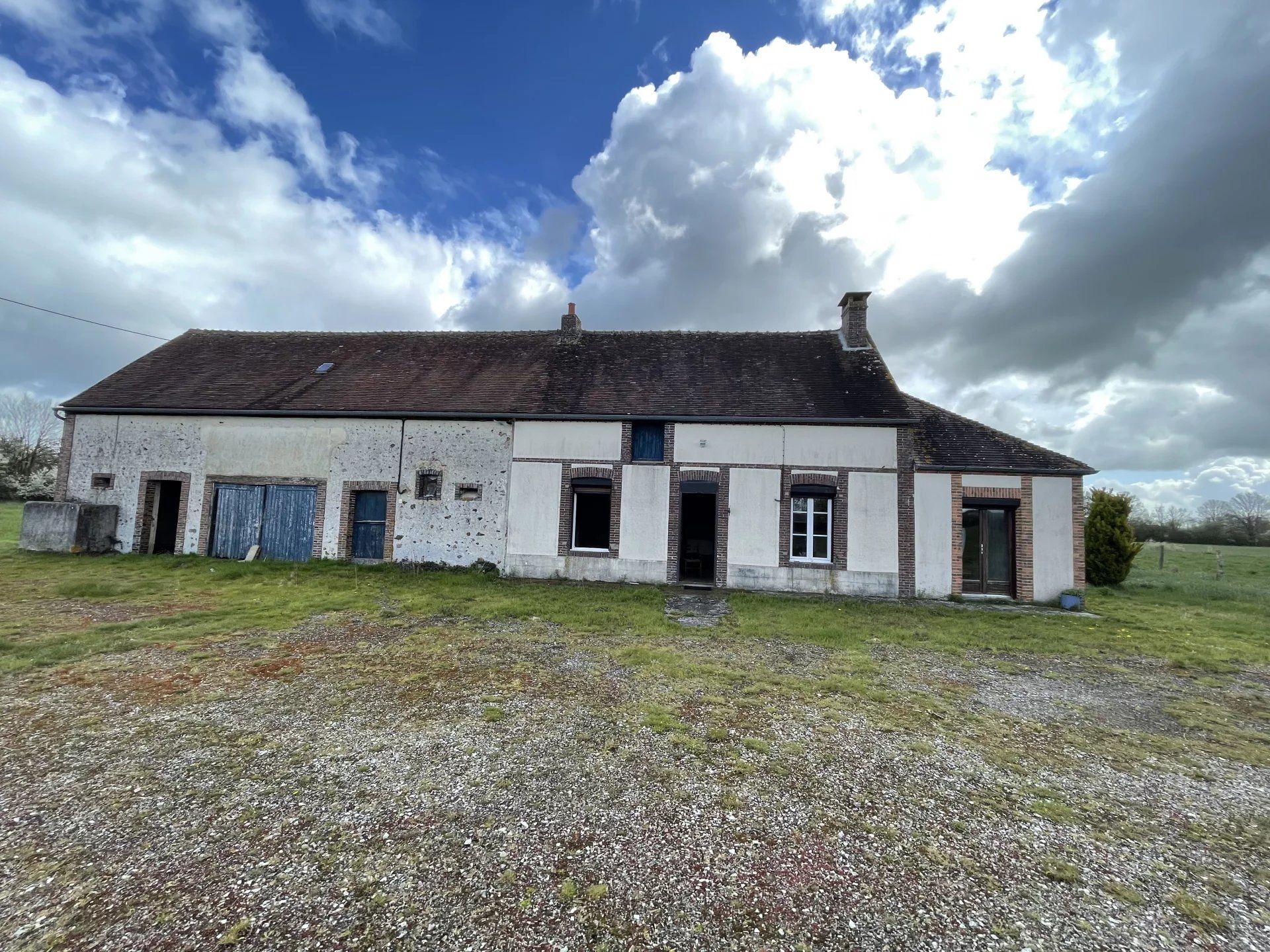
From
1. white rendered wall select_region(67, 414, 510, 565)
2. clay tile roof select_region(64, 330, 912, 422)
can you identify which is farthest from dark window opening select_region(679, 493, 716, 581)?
white rendered wall select_region(67, 414, 510, 565)

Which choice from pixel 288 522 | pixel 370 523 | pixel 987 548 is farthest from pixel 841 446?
pixel 288 522

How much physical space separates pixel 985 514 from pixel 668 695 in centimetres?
1044

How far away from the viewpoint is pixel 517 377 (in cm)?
1413

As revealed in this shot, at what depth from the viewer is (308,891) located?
2516 mm

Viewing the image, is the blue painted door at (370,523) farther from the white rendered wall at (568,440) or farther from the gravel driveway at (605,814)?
the gravel driveway at (605,814)

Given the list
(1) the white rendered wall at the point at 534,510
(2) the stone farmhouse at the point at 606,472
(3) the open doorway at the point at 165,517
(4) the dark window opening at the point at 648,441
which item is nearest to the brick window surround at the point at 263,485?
(2) the stone farmhouse at the point at 606,472

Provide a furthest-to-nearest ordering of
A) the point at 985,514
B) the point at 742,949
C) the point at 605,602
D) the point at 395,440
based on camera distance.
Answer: the point at 395,440, the point at 985,514, the point at 605,602, the point at 742,949

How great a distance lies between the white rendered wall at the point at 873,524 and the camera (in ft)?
37.7

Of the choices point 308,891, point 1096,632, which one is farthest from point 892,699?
point 1096,632

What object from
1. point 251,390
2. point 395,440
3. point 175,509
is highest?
point 251,390

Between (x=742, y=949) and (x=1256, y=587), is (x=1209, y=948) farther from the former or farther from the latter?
(x=1256, y=587)

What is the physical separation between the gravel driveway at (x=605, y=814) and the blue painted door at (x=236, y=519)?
8.32m

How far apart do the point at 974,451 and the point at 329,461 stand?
15.9 meters

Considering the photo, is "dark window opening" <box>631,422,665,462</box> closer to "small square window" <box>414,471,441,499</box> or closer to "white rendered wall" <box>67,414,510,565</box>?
"white rendered wall" <box>67,414,510,565</box>
